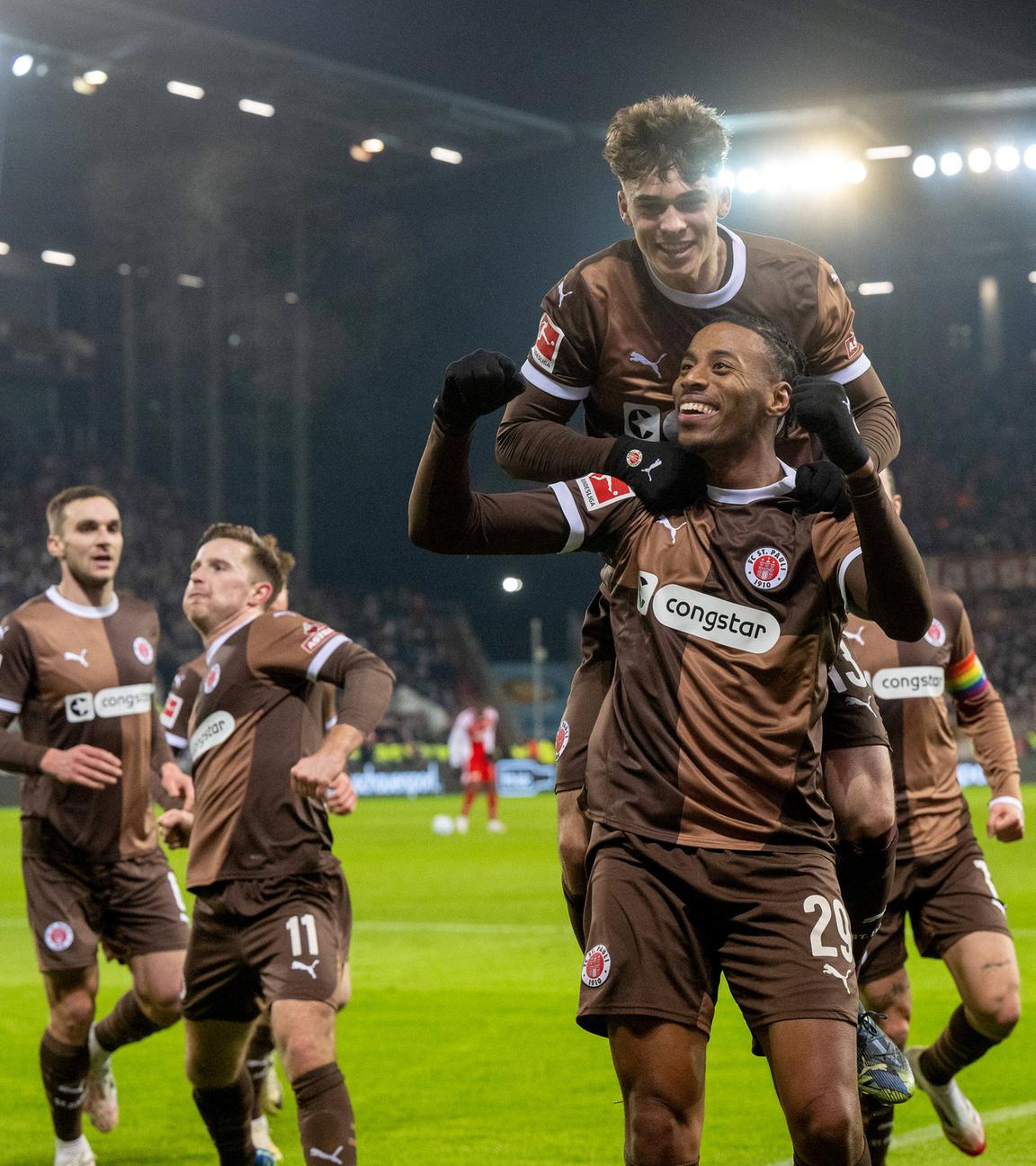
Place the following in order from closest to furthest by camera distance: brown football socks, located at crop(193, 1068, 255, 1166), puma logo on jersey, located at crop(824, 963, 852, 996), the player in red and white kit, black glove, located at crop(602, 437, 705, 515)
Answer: puma logo on jersey, located at crop(824, 963, 852, 996)
black glove, located at crop(602, 437, 705, 515)
brown football socks, located at crop(193, 1068, 255, 1166)
the player in red and white kit

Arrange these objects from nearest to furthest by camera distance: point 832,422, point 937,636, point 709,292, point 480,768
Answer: point 832,422
point 709,292
point 937,636
point 480,768

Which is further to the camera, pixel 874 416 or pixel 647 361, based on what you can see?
pixel 874 416

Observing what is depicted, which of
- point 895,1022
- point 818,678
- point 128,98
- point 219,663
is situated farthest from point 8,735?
point 128,98

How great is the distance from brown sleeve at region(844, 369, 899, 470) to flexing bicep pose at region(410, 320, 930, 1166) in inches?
12.5

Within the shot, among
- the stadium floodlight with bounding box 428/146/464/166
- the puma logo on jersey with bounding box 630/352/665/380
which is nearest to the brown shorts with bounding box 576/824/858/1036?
the puma logo on jersey with bounding box 630/352/665/380

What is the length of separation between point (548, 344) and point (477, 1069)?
16.3 ft

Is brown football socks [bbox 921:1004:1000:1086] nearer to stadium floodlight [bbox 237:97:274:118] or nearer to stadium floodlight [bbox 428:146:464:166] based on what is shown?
stadium floodlight [bbox 237:97:274:118]

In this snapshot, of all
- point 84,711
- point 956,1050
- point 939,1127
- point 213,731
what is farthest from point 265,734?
point 939,1127

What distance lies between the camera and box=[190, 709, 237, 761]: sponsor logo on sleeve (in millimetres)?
6008

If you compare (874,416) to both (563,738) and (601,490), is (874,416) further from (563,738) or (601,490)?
(563,738)

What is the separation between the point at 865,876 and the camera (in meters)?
4.43

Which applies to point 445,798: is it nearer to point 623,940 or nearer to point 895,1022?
point 895,1022

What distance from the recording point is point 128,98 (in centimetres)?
3594

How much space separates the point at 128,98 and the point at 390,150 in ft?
19.7
